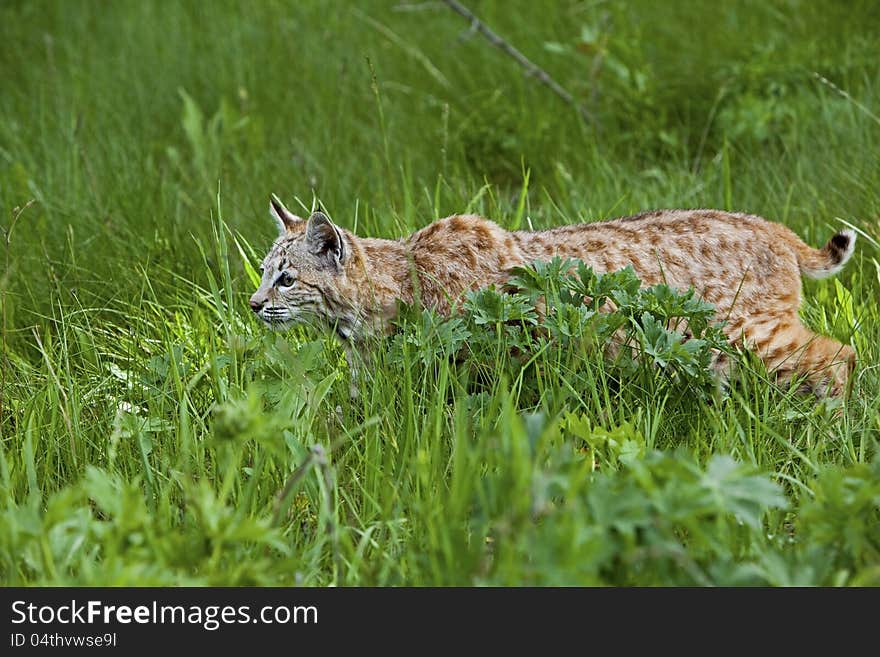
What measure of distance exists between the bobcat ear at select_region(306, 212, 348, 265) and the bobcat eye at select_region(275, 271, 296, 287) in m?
0.14

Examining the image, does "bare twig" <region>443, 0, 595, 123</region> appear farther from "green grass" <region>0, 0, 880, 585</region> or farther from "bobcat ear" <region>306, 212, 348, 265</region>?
"bobcat ear" <region>306, 212, 348, 265</region>

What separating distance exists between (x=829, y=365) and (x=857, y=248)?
117 centimetres

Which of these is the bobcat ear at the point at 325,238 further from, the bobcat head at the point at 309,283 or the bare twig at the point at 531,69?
the bare twig at the point at 531,69

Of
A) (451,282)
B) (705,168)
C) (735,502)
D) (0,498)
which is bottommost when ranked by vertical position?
(0,498)

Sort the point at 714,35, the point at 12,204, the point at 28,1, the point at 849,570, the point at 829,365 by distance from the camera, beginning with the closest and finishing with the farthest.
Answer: the point at 849,570
the point at 829,365
the point at 12,204
the point at 714,35
the point at 28,1

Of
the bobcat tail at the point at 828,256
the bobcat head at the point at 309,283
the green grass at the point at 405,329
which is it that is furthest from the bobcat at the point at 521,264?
the green grass at the point at 405,329

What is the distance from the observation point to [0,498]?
10.8 ft

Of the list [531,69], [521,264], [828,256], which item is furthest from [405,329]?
[531,69]

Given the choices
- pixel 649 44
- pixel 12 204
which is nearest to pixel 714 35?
pixel 649 44

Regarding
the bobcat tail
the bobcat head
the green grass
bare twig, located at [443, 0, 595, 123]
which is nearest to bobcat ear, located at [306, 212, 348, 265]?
the bobcat head

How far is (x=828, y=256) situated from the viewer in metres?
4.61

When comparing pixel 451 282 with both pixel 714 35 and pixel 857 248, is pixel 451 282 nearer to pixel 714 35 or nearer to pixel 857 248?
pixel 857 248

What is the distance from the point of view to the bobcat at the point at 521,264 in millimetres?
4258

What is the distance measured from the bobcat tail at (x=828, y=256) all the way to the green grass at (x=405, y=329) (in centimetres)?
11
